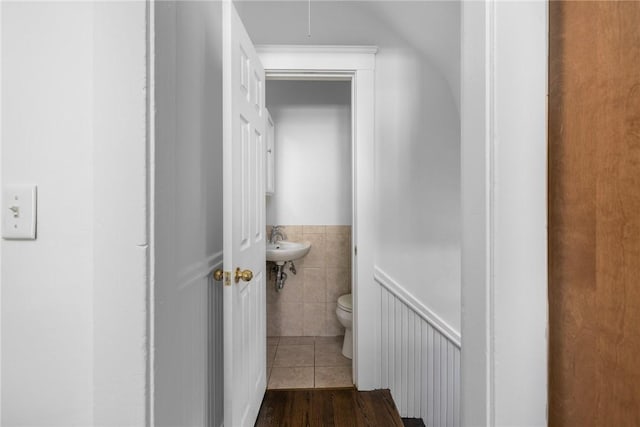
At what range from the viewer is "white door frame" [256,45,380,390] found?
78.4 inches

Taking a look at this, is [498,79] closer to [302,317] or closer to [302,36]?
[302,36]

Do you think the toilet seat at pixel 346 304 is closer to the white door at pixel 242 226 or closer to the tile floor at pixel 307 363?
the tile floor at pixel 307 363

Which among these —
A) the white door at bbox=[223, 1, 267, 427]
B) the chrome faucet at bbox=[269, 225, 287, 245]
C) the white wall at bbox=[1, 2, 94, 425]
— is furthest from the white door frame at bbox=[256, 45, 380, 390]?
the white wall at bbox=[1, 2, 94, 425]

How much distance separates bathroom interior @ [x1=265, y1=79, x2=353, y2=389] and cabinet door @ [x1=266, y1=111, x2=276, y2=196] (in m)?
0.10

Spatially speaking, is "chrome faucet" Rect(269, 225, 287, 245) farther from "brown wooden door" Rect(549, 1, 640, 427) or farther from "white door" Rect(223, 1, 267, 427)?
"brown wooden door" Rect(549, 1, 640, 427)

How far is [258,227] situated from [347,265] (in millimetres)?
1430

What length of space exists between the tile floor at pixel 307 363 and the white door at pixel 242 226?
368 millimetres

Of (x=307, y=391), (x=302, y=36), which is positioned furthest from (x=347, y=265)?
(x=302, y=36)

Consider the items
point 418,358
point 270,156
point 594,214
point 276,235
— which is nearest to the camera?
point 594,214

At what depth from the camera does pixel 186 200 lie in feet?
3.15

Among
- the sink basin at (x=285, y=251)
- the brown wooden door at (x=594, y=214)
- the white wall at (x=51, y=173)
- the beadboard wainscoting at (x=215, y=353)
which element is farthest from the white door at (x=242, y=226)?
the brown wooden door at (x=594, y=214)

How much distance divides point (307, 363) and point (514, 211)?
6.98 feet

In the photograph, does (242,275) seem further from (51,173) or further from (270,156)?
(270,156)

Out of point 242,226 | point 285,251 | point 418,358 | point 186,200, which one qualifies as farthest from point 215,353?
point 285,251
